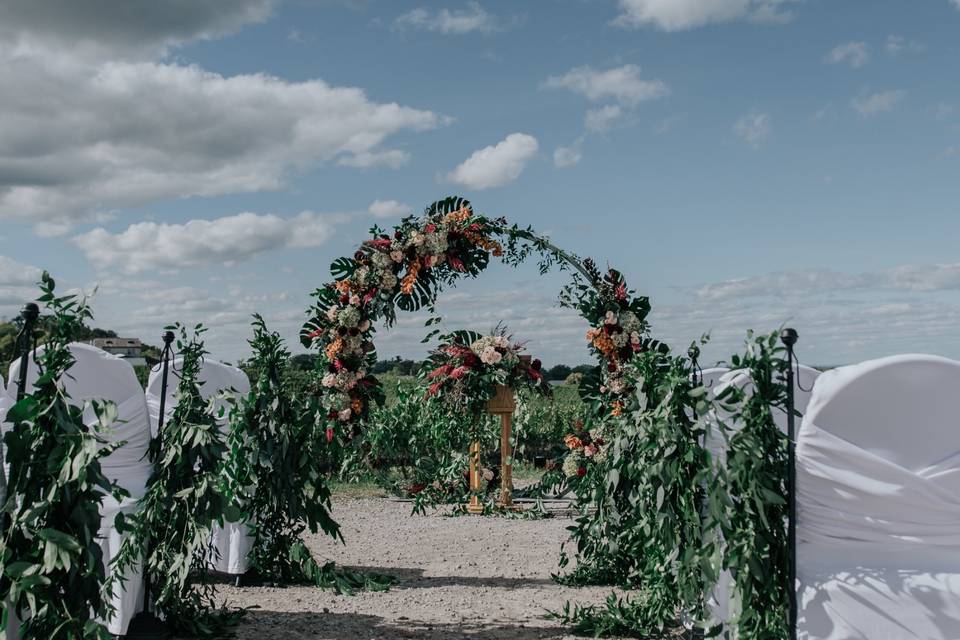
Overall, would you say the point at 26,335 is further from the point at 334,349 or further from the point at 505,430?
the point at 505,430

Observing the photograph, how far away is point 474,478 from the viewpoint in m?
8.99

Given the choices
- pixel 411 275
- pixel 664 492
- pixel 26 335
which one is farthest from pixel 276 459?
pixel 664 492

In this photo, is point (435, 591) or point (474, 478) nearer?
point (435, 591)

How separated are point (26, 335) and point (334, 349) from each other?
2.91 meters

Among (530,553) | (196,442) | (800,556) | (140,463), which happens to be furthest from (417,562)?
(800,556)

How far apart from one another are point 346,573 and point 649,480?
261 centimetres

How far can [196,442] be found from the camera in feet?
12.8

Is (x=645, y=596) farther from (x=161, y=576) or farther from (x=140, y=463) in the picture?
(x=140, y=463)

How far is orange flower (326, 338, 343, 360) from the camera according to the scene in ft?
19.6

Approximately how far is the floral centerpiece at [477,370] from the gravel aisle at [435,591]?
1238 millimetres

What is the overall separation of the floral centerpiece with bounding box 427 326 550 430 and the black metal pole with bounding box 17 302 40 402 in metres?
5.37

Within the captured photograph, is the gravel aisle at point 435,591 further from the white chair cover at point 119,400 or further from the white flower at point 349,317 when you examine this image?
the white flower at point 349,317

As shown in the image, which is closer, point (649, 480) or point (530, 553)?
point (649, 480)

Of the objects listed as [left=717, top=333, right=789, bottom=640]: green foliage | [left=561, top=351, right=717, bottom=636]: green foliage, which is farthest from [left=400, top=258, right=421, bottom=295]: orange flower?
[left=717, top=333, right=789, bottom=640]: green foliage
